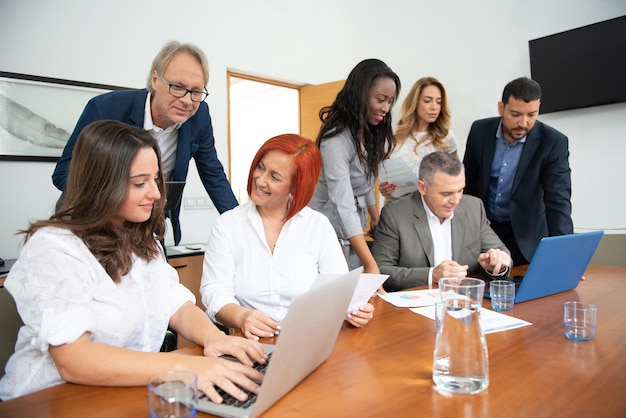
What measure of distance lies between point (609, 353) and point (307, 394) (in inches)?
29.2

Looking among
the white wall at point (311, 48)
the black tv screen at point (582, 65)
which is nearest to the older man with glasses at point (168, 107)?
the white wall at point (311, 48)

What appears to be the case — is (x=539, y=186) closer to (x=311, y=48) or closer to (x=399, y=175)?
(x=399, y=175)

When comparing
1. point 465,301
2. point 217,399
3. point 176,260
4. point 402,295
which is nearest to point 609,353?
point 465,301

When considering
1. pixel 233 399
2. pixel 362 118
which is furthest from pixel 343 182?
pixel 233 399

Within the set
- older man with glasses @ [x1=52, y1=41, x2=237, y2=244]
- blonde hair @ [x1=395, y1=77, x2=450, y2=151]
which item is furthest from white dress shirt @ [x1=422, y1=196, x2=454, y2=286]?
older man with glasses @ [x1=52, y1=41, x2=237, y2=244]

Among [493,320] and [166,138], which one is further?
[166,138]

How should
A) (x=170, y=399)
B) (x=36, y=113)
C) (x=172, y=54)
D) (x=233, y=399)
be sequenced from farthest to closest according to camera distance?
(x=36, y=113) < (x=172, y=54) < (x=233, y=399) < (x=170, y=399)

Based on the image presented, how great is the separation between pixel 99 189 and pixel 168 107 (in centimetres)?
73

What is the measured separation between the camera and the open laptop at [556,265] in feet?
4.96

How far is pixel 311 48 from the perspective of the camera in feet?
15.8

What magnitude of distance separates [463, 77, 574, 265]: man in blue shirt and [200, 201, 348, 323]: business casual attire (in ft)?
4.26

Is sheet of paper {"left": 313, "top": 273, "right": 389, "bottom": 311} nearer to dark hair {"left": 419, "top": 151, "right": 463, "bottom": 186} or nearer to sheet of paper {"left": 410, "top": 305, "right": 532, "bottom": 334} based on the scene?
sheet of paper {"left": 410, "top": 305, "right": 532, "bottom": 334}

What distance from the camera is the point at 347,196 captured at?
6.97 ft

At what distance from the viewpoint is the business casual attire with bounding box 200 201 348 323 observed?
161cm
